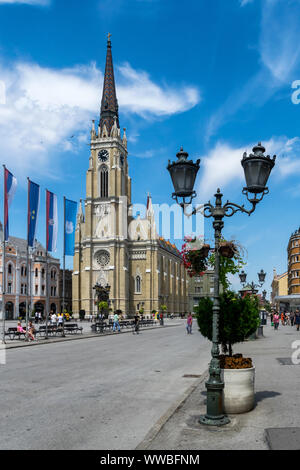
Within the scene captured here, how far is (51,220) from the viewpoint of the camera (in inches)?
1169

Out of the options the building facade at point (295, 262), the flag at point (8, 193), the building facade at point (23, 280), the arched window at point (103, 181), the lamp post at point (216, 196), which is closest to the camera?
the lamp post at point (216, 196)

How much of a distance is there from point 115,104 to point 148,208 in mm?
21505

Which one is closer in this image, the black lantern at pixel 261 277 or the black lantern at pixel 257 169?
the black lantern at pixel 257 169

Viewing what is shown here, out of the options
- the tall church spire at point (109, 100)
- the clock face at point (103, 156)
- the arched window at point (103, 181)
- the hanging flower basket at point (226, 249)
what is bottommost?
the hanging flower basket at point (226, 249)

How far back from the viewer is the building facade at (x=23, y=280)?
77688 millimetres

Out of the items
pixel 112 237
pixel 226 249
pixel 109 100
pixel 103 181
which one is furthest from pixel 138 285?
pixel 226 249

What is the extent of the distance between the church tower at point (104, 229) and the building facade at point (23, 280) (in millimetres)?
7258

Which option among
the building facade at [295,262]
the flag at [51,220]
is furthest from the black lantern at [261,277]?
the building facade at [295,262]

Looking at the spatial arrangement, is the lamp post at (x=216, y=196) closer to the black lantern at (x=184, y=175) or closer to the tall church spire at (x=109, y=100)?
the black lantern at (x=184, y=175)

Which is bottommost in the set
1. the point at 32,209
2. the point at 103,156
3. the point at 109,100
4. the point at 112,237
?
the point at 32,209

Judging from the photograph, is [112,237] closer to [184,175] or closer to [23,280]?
[23,280]

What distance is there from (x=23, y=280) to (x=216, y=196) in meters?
77.3

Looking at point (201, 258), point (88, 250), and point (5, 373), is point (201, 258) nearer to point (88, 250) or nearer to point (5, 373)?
point (5, 373)
